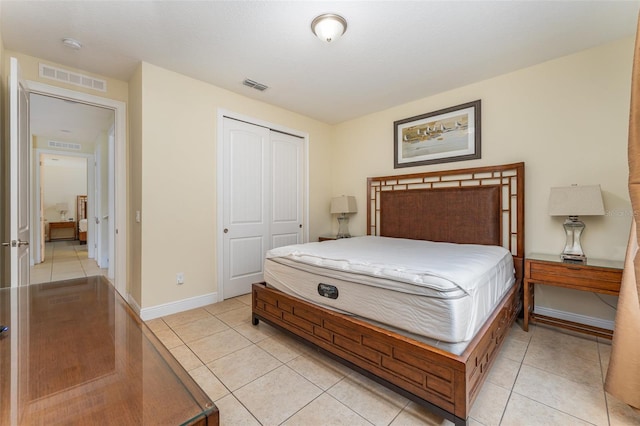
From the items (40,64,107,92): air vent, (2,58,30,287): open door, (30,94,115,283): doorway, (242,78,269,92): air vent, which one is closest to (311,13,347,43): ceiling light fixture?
(242,78,269,92): air vent

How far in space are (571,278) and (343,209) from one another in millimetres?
2637

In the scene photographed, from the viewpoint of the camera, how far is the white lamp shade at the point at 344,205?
4.14m

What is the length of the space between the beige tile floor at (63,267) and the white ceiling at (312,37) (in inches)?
129

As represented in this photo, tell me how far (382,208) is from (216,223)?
221 centimetres

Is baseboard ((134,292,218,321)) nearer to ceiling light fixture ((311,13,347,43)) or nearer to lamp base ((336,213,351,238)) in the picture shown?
lamp base ((336,213,351,238))

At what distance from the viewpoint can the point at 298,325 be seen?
211cm

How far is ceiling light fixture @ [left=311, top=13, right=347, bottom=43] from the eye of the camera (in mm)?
2006

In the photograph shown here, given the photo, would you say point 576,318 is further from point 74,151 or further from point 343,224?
point 74,151

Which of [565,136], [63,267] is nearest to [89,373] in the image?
[565,136]

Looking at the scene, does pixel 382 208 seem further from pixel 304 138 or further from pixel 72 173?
pixel 72 173

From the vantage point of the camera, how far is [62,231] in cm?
863

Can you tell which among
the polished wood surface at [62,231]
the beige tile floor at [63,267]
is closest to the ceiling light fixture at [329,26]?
the beige tile floor at [63,267]

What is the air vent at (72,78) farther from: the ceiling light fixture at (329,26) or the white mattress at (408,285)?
the white mattress at (408,285)

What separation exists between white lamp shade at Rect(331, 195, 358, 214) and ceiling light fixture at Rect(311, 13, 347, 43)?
237 centimetres
